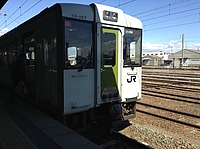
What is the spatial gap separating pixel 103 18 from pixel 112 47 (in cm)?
79

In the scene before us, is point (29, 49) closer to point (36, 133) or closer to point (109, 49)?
point (109, 49)

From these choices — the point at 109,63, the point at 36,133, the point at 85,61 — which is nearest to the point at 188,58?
the point at 109,63

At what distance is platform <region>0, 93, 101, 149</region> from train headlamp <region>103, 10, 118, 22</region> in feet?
9.41

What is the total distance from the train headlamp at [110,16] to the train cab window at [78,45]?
536 millimetres

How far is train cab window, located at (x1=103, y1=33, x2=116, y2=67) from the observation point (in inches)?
215

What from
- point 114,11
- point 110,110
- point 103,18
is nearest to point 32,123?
point 110,110

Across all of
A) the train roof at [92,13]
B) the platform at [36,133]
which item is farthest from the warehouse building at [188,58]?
the platform at [36,133]

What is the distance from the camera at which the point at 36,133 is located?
4.34m

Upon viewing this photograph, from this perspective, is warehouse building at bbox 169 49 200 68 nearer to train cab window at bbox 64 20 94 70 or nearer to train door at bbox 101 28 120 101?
train door at bbox 101 28 120 101

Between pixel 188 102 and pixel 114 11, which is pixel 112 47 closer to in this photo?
pixel 114 11

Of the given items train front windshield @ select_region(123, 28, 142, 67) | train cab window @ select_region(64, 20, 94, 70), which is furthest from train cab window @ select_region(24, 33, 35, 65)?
train front windshield @ select_region(123, 28, 142, 67)

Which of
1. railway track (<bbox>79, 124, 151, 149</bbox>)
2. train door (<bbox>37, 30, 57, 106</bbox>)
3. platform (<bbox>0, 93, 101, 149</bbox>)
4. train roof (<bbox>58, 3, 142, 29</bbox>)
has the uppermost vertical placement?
train roof (<bbox>58, 3, 142, 29</bbox>)

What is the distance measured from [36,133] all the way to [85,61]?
6.43 feet

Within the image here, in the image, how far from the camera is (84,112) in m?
5.21
